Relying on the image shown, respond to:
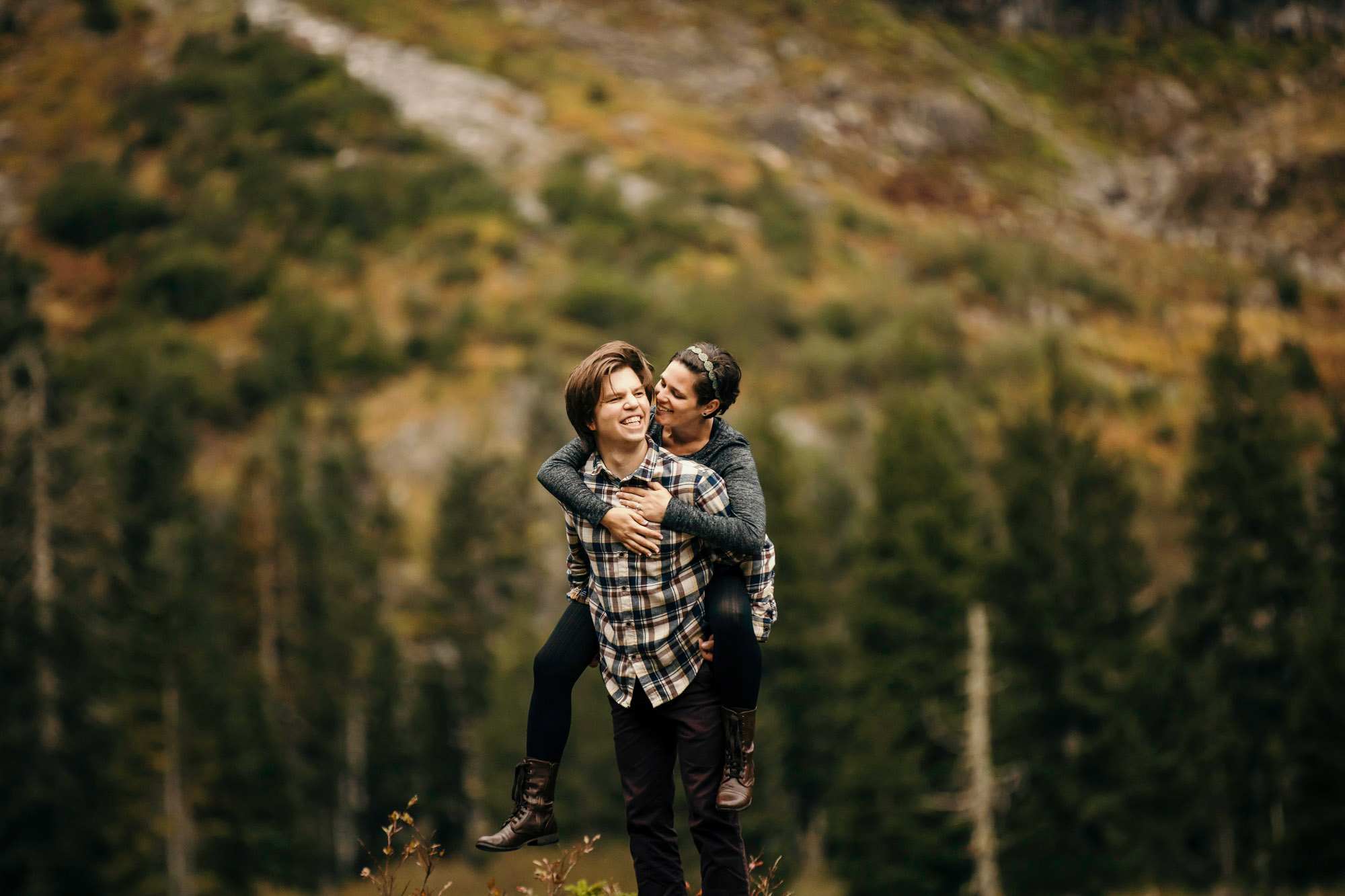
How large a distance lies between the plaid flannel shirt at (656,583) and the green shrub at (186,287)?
98.6m

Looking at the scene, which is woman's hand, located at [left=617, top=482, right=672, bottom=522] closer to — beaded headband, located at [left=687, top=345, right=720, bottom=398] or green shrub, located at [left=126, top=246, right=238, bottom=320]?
beaded headband, located at [left=687, top=345, right=720, bottom=398]

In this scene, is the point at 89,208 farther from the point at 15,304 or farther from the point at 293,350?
the point at 15,304

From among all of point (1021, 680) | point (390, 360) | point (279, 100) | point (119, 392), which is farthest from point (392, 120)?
point (1021, 680)

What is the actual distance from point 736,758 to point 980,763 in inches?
937

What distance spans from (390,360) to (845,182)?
57.9 m

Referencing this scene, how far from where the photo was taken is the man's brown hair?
4254 millimetres

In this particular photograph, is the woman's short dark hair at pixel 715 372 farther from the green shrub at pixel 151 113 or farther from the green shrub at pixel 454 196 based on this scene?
the green shrub at pixel 151 113

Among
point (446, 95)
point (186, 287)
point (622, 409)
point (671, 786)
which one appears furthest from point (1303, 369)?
point (446, 95)

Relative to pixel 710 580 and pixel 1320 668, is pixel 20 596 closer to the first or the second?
pixel 710 580

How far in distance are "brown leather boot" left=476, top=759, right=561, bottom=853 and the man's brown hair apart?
4.90 feet

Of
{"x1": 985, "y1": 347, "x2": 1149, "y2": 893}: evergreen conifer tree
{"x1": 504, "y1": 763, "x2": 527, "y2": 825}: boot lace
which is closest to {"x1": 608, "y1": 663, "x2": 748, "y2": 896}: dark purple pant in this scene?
{"x1": 504, "y1": 763, "x2": 527, "y2": 825}: boot lace

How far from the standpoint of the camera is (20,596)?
107ft

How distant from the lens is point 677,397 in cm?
441

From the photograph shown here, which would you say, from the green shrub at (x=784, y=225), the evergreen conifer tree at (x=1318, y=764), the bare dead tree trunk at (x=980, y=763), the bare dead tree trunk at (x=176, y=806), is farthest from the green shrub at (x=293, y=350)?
the evergreen conifer tree at (x=1318, y=764)
